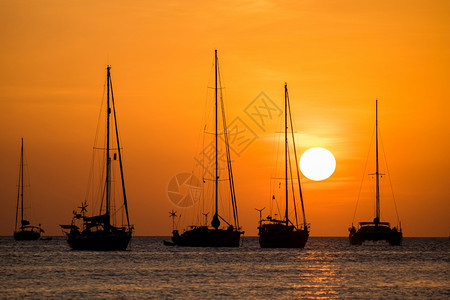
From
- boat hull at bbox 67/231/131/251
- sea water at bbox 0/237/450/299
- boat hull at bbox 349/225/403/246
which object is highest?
boat hull at bbox 349/225/403/246

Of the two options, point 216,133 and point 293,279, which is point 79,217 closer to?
point 216,133

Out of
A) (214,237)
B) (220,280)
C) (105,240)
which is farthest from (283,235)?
(220,280)

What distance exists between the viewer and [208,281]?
240ft

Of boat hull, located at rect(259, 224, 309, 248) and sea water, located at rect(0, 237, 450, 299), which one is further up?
boat hull, located at rect(259, 224, 309, 248)

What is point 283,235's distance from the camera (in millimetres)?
123688

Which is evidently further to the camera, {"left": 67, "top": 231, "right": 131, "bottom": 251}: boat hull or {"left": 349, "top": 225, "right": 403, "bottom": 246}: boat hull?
{"left": 349, "top": 225, "right": 403, "bottom": 246}: boat hull

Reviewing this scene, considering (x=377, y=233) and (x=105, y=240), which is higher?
(x=377, y=233)

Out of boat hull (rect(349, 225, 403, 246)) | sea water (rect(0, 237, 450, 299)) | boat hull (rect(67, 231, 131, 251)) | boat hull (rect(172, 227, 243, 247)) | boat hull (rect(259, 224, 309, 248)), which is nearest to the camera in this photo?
sea water (rect(0, 237, 450, 299))

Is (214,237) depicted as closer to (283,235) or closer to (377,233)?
(283,235)

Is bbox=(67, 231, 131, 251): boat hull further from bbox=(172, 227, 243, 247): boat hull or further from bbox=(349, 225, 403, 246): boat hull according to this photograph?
bbox=(349, 225, 403, 246): boat hull

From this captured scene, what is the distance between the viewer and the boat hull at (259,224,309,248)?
122938mm

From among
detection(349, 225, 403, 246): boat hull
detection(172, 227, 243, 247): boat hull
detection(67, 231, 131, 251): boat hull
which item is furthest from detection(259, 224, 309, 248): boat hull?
detection(349, 225, 403, 246): boat hull

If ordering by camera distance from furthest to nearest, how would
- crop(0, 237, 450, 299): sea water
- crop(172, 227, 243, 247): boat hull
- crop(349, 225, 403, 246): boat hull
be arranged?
1. crop(349, 225, 403, 246): boat hull
2. crop(172, 227, 243, 247): boat hull
3. crop(0, 237, 450, 299): sea water

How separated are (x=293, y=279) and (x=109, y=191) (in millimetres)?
32351
